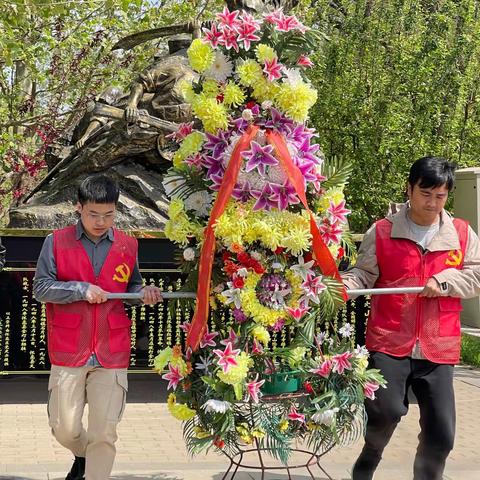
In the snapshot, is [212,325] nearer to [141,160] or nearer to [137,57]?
[141,160]

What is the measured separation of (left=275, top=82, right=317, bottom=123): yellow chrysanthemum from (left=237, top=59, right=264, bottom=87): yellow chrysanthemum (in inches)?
4.4

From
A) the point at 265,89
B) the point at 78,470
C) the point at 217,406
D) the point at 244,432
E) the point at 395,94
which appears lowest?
the point at 78,470

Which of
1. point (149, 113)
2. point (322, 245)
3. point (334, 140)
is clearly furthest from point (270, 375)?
point (334, 140)

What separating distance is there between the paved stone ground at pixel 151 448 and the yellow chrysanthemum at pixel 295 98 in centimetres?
221

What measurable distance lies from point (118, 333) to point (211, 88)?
121 centimetres

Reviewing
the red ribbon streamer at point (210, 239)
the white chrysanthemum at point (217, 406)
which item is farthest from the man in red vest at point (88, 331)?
the white chrysanthemum at point (217, 406)

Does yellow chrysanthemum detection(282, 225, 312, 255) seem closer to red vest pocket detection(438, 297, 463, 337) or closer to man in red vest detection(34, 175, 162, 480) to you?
man in red vest detection(34, 175, 162, 480)

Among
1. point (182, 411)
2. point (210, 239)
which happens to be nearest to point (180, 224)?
point (210, 239)

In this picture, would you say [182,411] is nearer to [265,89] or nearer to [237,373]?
[237,373]

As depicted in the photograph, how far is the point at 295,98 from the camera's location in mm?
4125

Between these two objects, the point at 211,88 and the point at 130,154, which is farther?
the point at 130,154

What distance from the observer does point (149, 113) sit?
823cm

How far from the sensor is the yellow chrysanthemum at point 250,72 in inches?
161

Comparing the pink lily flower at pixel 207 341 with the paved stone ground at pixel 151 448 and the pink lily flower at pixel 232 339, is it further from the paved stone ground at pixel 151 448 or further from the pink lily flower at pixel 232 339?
the paved stone ground at pixel 151 448
